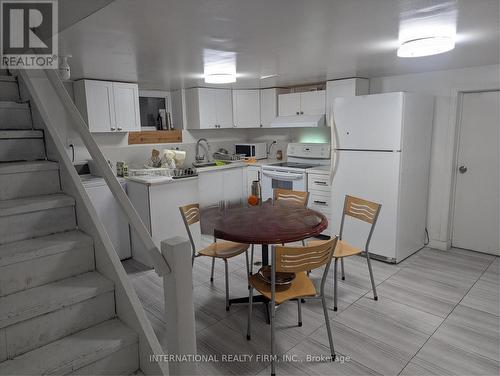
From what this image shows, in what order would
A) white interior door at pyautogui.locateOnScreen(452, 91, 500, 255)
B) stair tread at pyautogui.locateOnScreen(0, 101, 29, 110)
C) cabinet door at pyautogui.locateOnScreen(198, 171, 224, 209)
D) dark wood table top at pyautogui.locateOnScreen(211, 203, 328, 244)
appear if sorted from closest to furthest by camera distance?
stair tread at pyautogui.locateOnScreen(0, 101, 29, 110)
dark wood table top at pyautogui.locateOnScreen(211, 203, 328, 244)
white interior door at pyautogui.locateOnScreen(452, 91, 500, 255)
cabinet door at pyautogui.locateOnScreen(198, 171, 224, 209)

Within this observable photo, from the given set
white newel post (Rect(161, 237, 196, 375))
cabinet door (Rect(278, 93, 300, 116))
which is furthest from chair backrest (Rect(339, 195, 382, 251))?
cabinet door (Rect(278, 93, 300, 116))

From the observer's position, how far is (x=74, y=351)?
4.78 ft

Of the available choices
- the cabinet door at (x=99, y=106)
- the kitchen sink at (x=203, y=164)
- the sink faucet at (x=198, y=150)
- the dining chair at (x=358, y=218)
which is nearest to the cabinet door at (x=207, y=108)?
the sink faucet at (x=198, y=150)

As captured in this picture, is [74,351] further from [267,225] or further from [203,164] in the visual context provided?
[203,164]

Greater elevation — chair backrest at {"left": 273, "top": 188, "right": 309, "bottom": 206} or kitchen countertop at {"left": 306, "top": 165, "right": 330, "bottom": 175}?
kitchen countertop at {"left": 306, "top": 165, "right": 330, "bottom": 175}

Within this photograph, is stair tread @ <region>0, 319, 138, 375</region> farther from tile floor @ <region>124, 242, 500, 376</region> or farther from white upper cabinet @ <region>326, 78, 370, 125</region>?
white upper cabinet @ <region>326, 78, 370, 125</region>

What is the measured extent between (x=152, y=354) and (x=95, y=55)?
8.12 ft

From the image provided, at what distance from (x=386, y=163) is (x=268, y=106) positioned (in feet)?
8.40

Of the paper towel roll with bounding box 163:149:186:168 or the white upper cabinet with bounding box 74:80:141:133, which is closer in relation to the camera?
the white upper cabinet with bounding box 74:80:141:133

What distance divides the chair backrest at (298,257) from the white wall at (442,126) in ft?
9.17

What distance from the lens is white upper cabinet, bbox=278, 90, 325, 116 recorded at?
4945 millimetres

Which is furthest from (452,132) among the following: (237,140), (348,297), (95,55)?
(95,55)

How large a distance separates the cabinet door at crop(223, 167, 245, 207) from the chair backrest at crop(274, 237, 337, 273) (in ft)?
10.9

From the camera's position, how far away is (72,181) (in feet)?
6.33
